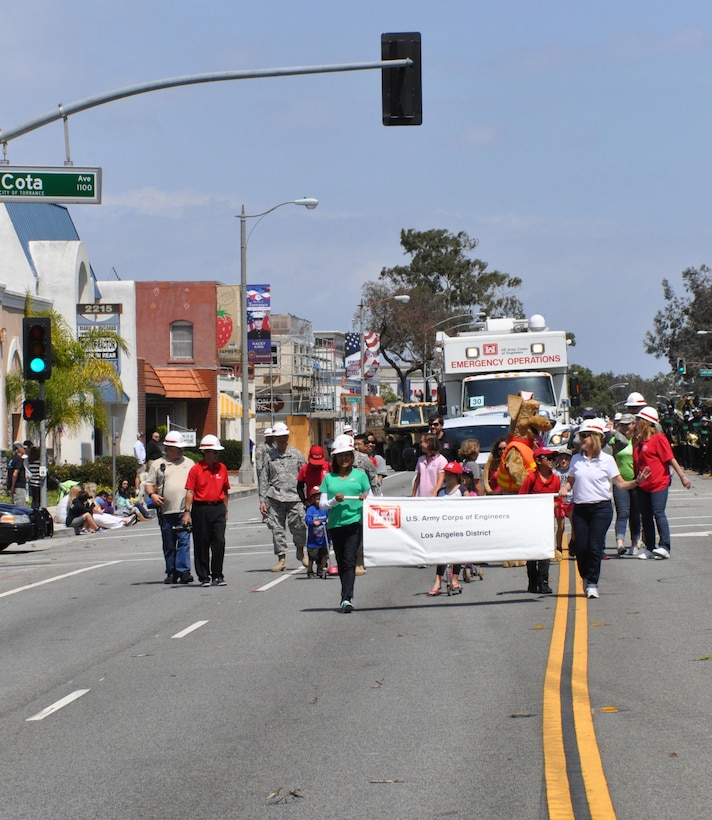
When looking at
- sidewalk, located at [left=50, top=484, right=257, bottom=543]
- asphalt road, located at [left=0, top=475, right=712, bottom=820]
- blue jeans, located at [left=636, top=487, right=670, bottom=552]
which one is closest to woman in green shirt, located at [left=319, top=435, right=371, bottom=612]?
asphalt road, located at [left=0, top=475, right=712, bottom=820]

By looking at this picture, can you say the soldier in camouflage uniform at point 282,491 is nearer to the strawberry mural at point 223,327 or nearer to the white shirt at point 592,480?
the white shirt at point 592,480

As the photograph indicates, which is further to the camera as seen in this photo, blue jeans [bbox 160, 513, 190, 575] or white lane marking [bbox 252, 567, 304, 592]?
blue jeans [bbox 160, 513, 190, 575]

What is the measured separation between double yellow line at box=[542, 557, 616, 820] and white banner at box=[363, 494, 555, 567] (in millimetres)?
2012

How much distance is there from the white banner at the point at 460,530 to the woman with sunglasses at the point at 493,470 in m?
1.08

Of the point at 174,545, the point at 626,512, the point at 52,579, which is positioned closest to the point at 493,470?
the point at 626,512

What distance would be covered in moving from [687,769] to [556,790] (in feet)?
2.66

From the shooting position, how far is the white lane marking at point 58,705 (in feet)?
29.5

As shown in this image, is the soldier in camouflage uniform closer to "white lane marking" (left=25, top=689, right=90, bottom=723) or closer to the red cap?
the red cap

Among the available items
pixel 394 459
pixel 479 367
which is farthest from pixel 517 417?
pixel 394 459

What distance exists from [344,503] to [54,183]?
6.99 m

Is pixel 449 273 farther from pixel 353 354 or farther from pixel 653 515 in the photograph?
pixel 653 515

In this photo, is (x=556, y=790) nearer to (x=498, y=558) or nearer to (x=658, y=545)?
(x=498, y=558)

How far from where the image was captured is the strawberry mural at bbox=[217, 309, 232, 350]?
69375mm

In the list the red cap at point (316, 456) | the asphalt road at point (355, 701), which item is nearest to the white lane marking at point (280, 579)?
the asphalt road at point (355, 701)
